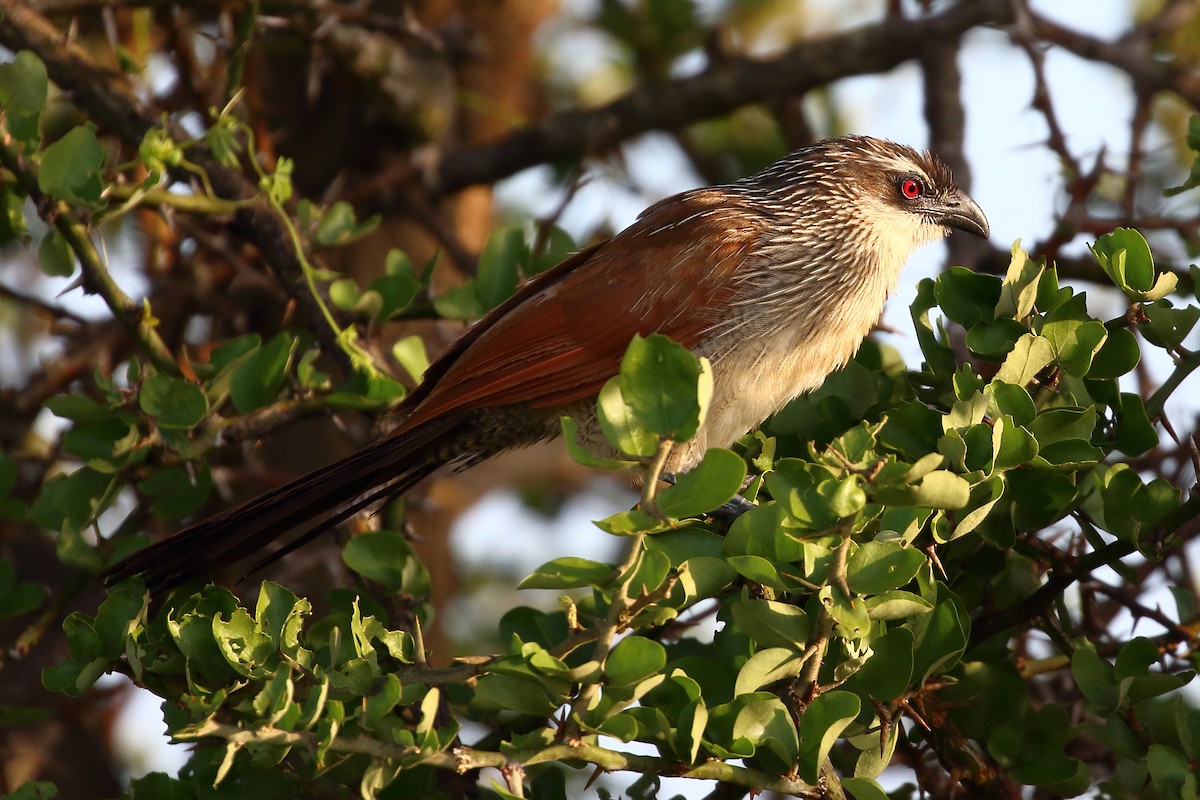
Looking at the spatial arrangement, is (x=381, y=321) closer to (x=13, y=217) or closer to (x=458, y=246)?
(x=13, y=217)

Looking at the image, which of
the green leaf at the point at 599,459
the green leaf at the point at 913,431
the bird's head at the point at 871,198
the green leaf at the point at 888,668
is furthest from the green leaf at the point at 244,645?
the bird's head at the point at 871,198

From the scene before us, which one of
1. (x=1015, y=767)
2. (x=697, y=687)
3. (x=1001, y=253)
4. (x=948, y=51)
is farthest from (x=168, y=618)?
(x=948, y=51)

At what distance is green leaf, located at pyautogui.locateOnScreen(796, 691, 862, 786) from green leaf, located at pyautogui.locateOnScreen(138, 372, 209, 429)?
124 centimetres

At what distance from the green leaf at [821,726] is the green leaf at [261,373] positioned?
1.23m

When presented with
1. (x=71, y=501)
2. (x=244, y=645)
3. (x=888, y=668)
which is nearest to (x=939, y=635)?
(x=888, y=668)

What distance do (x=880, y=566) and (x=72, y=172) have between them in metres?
1.64

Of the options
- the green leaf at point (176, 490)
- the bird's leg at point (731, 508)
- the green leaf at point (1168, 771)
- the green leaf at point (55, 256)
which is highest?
the green leaf at point (55, 256)

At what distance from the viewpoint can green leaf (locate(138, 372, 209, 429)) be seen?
2.19m

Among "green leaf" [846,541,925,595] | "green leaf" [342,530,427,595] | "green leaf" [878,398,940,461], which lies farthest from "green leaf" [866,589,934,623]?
"green leaf" [342,530,427,595]

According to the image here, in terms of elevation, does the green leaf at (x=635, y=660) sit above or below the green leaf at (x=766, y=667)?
above

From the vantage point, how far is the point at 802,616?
1.50m

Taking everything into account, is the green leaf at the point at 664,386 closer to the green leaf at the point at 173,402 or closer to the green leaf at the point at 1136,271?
the green leaf at the point at 1136,271

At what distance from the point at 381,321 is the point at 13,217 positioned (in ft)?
2.39

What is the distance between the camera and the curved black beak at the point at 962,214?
3154mm
